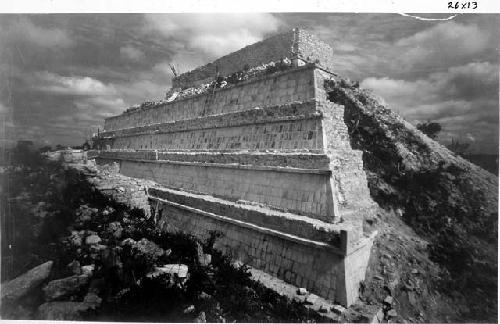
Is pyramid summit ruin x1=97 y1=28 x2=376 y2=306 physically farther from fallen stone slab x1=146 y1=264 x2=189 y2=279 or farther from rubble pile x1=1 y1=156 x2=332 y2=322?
fallen stone slab x1=146 y1=264 x2=189 y2=279

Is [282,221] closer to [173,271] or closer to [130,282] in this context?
[173,271]

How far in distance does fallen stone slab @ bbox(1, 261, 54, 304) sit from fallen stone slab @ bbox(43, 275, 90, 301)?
0.55 meters

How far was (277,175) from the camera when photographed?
10.1 metres

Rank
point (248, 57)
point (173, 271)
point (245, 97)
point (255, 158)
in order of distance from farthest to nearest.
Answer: point (248, 57) < point (245, 97) < point (255, 158) < point (173, 271)

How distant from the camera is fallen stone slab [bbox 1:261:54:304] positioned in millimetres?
7690

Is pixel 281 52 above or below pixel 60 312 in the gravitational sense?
above

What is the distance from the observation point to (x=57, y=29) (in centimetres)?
953

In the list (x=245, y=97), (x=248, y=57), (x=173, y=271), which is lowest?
(x=173, y=271)

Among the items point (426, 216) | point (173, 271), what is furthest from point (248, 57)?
point (173, 271)

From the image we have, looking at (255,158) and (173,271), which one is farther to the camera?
(255,158)

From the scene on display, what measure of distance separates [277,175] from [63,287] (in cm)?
663

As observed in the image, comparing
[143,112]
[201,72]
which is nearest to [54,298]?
[143,112]

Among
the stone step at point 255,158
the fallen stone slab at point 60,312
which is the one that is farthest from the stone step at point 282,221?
the fallen stone slab at point 60,312
